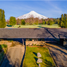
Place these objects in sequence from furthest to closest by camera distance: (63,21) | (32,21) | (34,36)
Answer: (32,21), (63,21), (34,36)

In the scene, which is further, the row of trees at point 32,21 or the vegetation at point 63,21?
the vegetation at point 63,21

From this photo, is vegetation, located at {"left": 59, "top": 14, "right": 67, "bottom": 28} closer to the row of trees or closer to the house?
the row of trees

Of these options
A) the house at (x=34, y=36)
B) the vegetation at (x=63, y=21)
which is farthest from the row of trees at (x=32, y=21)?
the house at (x=34, y=36)

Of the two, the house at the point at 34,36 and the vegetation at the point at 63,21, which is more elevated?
the vegetation at the point at 63,21

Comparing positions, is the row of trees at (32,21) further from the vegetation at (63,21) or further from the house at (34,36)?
the house at (34,36)

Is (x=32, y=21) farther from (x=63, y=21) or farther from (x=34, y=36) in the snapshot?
(x=34, y=36)

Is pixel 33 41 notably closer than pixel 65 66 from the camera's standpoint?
No

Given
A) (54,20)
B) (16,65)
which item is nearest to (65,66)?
(16,65)

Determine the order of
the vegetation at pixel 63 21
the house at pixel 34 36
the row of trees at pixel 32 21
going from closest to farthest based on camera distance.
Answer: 1. the house at pixel 34 36
2. the row of trees at pixel 32 21
3. the vegetation at pixel 63 21

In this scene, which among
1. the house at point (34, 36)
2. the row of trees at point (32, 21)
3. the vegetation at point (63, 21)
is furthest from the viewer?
the vegetation at point (63, 21)

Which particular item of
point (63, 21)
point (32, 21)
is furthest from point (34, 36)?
point (32, 21)

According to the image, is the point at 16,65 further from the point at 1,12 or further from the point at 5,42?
the point at 1,12
